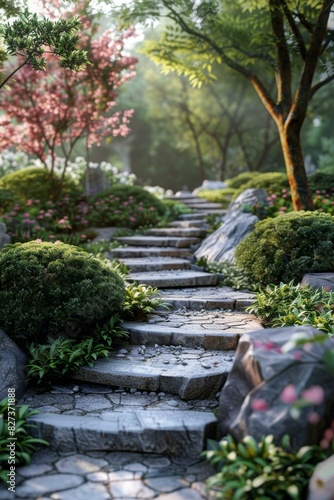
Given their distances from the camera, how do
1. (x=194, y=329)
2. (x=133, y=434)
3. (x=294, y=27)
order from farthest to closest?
1. (x=294, y=27)
2. (x=194, y=329)
3. (x=133, y=434)

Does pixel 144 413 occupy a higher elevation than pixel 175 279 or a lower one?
lower

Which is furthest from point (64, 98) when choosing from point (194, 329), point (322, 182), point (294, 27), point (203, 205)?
point (194, 329)

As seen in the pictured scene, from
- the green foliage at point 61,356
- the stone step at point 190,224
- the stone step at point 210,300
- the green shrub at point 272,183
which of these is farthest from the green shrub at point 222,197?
the green foliage at point 61,356

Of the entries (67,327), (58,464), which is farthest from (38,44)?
(58,464)

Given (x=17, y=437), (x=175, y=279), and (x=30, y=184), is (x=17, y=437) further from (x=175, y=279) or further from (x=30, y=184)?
(x=30, y=184)

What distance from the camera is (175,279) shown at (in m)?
7.16

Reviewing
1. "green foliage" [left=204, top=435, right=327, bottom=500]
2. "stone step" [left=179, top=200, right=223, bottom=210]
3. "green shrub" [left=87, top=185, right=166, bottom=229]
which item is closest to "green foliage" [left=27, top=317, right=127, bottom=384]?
"green foliage" [left=204, top=435, right=327, bottom=500]

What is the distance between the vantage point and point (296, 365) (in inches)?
130

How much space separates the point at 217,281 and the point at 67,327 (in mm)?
3002

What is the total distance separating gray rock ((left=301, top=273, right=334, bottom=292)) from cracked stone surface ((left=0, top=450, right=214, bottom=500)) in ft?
9.67

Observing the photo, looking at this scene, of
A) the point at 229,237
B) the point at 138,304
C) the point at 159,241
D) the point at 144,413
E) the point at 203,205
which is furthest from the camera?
the point at 203,205

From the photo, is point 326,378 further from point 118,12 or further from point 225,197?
point 225,197

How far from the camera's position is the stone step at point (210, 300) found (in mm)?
6195

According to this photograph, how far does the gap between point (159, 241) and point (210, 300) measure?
3519 mm
